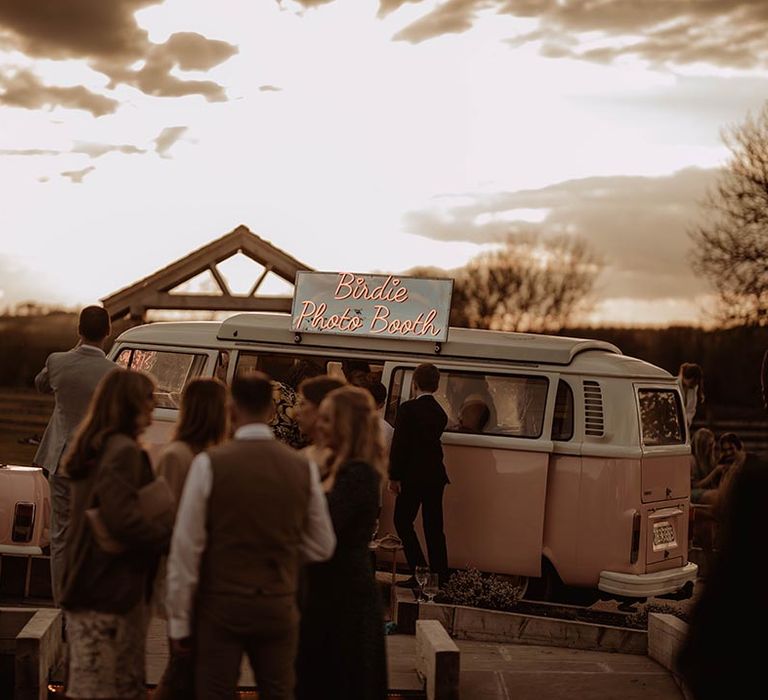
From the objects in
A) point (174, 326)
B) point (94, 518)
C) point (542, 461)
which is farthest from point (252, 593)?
point (174, 326)

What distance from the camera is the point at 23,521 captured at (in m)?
11.7

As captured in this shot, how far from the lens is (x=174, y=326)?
507 inches

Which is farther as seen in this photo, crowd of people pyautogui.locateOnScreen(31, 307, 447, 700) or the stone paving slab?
the stone paving slab

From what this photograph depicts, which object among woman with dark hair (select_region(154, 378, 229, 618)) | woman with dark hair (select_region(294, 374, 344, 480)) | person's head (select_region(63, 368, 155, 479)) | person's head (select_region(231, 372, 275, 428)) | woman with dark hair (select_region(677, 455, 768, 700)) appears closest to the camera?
woman with dark hair (select_region(677, 455, 768, 700))

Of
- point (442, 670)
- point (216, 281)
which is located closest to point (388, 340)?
point (442, 670)

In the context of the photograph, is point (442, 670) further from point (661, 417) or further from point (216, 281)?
point (216, 281)

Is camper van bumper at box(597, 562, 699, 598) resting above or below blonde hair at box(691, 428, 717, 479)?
below

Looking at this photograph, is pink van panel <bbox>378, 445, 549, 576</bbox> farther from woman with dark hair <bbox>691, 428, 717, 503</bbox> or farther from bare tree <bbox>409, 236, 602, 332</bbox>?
bare tree <bbox>409, 236, 602, 332</bbox>

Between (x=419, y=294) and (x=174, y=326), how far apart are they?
8.59ft

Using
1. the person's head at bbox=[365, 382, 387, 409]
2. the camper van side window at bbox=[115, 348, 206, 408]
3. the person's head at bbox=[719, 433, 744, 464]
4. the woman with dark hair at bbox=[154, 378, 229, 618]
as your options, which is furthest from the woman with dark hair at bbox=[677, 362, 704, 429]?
the woman with dark hair at bbox=[154, 378, 229, 618]

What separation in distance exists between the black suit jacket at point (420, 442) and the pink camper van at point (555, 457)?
717mm

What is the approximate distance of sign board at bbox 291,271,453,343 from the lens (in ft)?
39.2

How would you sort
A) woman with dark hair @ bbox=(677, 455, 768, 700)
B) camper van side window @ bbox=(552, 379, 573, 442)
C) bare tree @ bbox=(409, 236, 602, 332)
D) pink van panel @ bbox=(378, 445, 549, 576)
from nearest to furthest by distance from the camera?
woman with dark hair @ bbox=(677, 455, 768, 700) → pink van panel @ bbox=(378, 445, 549, 576) → camper van side window @ bbox=(552, 379, 573, 442) → bare tree @ bbox=(409, 236, 602, 332)

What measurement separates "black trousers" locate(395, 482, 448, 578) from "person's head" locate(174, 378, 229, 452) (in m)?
4.95
